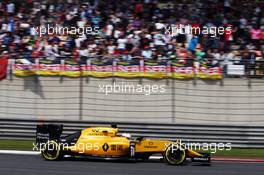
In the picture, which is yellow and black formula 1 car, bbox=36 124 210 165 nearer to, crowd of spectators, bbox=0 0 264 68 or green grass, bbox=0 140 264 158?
green grass, bbox=0 140 264 158

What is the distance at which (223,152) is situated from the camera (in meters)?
15.9

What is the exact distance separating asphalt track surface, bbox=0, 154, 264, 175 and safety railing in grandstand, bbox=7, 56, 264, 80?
476 centimetres

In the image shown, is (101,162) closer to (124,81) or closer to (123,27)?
(124,81)

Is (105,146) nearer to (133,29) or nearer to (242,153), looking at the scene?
(242,153)

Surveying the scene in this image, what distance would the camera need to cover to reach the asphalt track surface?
465 inches

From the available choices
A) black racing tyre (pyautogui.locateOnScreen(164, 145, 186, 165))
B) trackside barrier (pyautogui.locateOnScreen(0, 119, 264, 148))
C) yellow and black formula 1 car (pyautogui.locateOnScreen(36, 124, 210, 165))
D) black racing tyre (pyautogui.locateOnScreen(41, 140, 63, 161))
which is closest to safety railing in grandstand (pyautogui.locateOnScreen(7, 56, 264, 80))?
trackside barrier (pyautogui.locateOnScreen(0, 119, 264, 148))

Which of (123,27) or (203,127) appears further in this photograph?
(123,27)

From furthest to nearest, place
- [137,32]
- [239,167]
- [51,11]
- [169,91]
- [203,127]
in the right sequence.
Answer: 1. [51,11]
2. [137,32]
3. [169,91]
4. [203,127]
5. [239,167]

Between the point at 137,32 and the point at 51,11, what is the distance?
3395 mm

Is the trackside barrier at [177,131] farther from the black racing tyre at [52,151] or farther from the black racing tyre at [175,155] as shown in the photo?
the black racing tyre at [52,151]

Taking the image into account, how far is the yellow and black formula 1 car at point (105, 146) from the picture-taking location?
13141mm

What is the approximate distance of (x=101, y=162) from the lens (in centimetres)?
1362

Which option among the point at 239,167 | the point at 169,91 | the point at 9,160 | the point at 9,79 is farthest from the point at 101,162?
the point at 9,79

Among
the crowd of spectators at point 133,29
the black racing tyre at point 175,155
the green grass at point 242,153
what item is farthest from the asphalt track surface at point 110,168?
Result: the crowd of spectators at point 133,29
